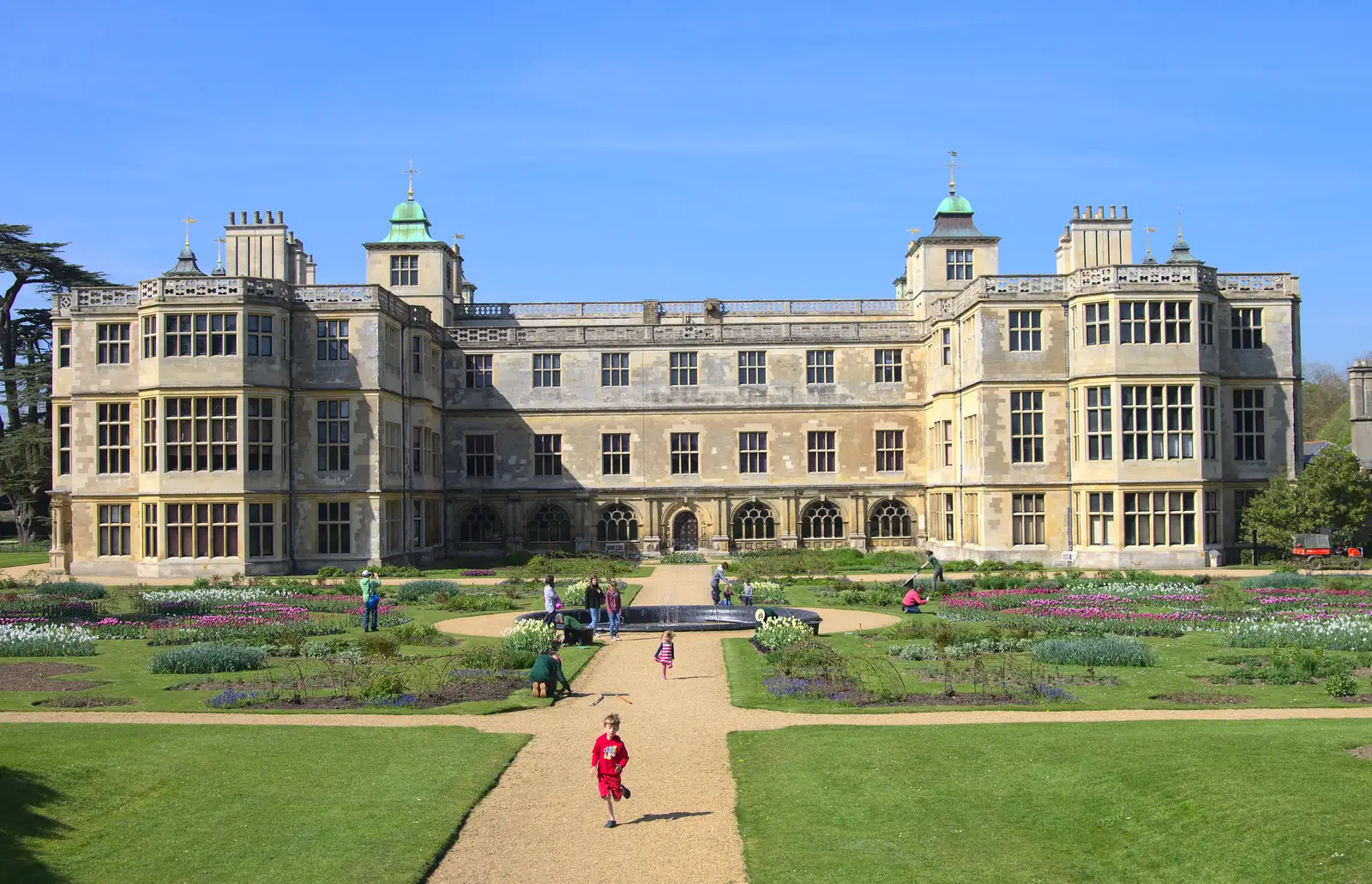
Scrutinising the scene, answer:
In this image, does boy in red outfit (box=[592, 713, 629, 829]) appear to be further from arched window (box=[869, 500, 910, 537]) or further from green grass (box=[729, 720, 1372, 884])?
arched window (box=[869, 500, 910, 537])

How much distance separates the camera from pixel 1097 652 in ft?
73.6

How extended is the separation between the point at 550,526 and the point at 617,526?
10.7 feet

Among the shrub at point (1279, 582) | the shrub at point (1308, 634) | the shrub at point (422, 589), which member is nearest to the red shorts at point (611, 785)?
the shrub at point (1308, 634)

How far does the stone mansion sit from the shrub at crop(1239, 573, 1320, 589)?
7.02m

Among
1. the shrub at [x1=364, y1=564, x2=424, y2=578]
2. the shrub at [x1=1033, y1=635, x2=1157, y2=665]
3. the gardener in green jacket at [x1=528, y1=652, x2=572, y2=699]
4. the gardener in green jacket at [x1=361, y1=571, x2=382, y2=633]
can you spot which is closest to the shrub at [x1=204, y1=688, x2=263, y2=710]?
the gardener in green jacket at [x1=528, y1=652, x2=572, y2=699]

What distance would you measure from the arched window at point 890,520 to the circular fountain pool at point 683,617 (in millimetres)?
24784

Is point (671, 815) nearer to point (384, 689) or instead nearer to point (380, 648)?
point (384, 689)

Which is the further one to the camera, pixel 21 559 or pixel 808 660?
pixel 21 559

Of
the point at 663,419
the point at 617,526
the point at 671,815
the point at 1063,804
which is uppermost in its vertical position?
the point at 663,419

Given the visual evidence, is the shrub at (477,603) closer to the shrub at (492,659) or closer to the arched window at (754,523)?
the shrub at (492,659)

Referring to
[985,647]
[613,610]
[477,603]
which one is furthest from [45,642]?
[985,647]

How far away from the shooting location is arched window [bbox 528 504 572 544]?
182 feet

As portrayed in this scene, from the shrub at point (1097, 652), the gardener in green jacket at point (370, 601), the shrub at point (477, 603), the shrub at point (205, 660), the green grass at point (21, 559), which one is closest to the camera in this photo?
the shrub at point (205, 660)

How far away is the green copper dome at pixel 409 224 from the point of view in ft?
192
